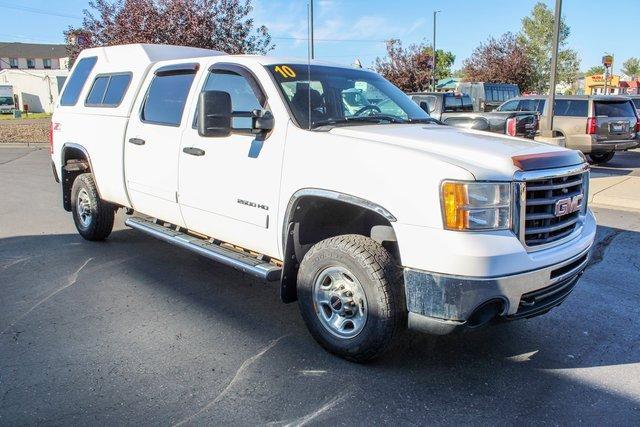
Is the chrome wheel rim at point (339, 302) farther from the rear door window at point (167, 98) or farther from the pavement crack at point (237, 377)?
the rear door window at point (167, 98)

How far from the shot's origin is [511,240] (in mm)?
3133

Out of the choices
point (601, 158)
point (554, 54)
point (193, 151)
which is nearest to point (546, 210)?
point (193, 151)

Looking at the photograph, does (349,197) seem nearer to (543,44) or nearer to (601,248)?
(601,248)

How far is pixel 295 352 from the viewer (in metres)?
3.86

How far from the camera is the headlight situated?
10.0 ft

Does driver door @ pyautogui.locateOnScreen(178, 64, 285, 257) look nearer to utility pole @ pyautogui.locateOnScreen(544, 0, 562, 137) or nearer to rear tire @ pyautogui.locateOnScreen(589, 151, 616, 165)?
utility pole @ pyautogui.locateOnScreen(544, 0, 562, 137)

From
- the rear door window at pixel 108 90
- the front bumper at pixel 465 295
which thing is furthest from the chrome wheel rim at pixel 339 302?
the rear door window at pixel 108 90

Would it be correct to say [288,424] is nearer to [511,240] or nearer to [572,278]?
[511,240]

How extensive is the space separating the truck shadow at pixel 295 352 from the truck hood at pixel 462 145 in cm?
133

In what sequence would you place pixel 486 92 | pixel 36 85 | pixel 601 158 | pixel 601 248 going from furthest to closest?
pixel 36 85 → pixel 486 92 → pixel 601 158 → pixel 601 248

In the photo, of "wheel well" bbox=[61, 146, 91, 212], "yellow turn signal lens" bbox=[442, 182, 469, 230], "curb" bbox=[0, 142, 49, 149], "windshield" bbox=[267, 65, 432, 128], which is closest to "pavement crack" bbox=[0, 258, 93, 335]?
"wheel well" bbox=[61, 146, 91, 212]

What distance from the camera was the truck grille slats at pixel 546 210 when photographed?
3277 millimetres

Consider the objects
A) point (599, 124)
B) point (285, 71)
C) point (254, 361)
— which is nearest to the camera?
point (254, 361)

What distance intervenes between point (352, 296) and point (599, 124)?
12.7 m
